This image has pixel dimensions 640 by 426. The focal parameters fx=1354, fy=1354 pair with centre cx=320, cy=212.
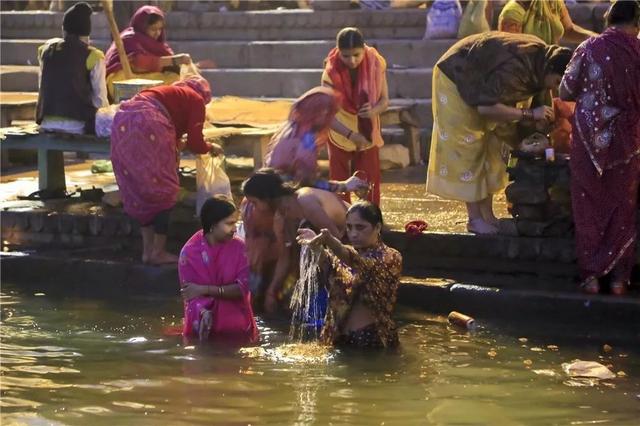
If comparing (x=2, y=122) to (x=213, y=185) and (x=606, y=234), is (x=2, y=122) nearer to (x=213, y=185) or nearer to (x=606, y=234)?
(x=213, y=185)

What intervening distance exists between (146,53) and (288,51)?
11.2ft

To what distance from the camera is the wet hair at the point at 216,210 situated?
7.16m

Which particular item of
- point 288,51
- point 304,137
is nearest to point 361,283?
point 304,137

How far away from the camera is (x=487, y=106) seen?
8.33 meters

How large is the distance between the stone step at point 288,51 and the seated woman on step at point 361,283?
627 cm

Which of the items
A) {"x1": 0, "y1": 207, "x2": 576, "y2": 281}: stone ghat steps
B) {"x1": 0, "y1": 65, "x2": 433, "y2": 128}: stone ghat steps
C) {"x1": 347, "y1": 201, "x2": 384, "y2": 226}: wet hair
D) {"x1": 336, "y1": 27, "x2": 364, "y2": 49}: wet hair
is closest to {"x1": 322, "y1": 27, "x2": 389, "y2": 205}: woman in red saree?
{"x1": 336, "y1": 27, "x2": 364, "y2": 49}: wet hair

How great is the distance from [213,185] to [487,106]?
2.04 metres

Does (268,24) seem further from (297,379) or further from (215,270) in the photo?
(297,379)

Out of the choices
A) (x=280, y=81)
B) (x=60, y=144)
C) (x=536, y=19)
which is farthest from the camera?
(x=280, y=81)

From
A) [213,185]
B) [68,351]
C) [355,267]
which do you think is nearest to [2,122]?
[213,185]

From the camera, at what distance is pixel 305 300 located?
7.70 m

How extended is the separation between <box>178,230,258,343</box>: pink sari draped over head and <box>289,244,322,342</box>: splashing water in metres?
0.35

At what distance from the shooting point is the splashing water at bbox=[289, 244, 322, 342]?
7434mm

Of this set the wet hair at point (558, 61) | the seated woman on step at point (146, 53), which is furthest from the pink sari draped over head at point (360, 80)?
the seated woman on step at point (146, 53)
